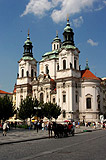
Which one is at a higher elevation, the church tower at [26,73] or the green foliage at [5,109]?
the church tower at [26,73]

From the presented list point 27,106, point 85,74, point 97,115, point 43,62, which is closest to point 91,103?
point 97,115

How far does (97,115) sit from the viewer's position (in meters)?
60.4

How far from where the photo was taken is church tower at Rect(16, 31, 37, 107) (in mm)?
72500

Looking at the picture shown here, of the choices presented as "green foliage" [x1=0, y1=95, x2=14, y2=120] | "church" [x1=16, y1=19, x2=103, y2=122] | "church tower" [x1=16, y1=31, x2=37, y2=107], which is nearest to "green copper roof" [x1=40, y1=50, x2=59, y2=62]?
"church tower" [x1=16, y1=31, x2=37, y2=107]

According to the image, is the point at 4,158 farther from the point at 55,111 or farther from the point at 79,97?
the point at 79,97

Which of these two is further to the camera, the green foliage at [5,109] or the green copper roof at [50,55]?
the green copper roof at [50,55]

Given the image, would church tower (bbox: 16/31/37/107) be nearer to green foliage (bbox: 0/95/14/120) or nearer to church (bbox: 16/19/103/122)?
church (bbox: 16/19/103/122)

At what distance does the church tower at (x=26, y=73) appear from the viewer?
72.5m

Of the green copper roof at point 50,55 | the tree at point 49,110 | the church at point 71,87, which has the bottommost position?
the tree at point 49,110

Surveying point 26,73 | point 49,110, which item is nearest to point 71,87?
point 49,110

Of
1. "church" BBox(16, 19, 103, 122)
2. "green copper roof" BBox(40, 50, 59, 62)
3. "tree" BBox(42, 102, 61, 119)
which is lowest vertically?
"tree" BBox(42, 102, 61, 119)

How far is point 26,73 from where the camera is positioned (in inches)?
2894

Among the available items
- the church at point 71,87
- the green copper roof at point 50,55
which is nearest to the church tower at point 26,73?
the church at point 71,87

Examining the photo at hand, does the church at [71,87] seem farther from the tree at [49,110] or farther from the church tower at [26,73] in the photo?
the tree at [49,110]
